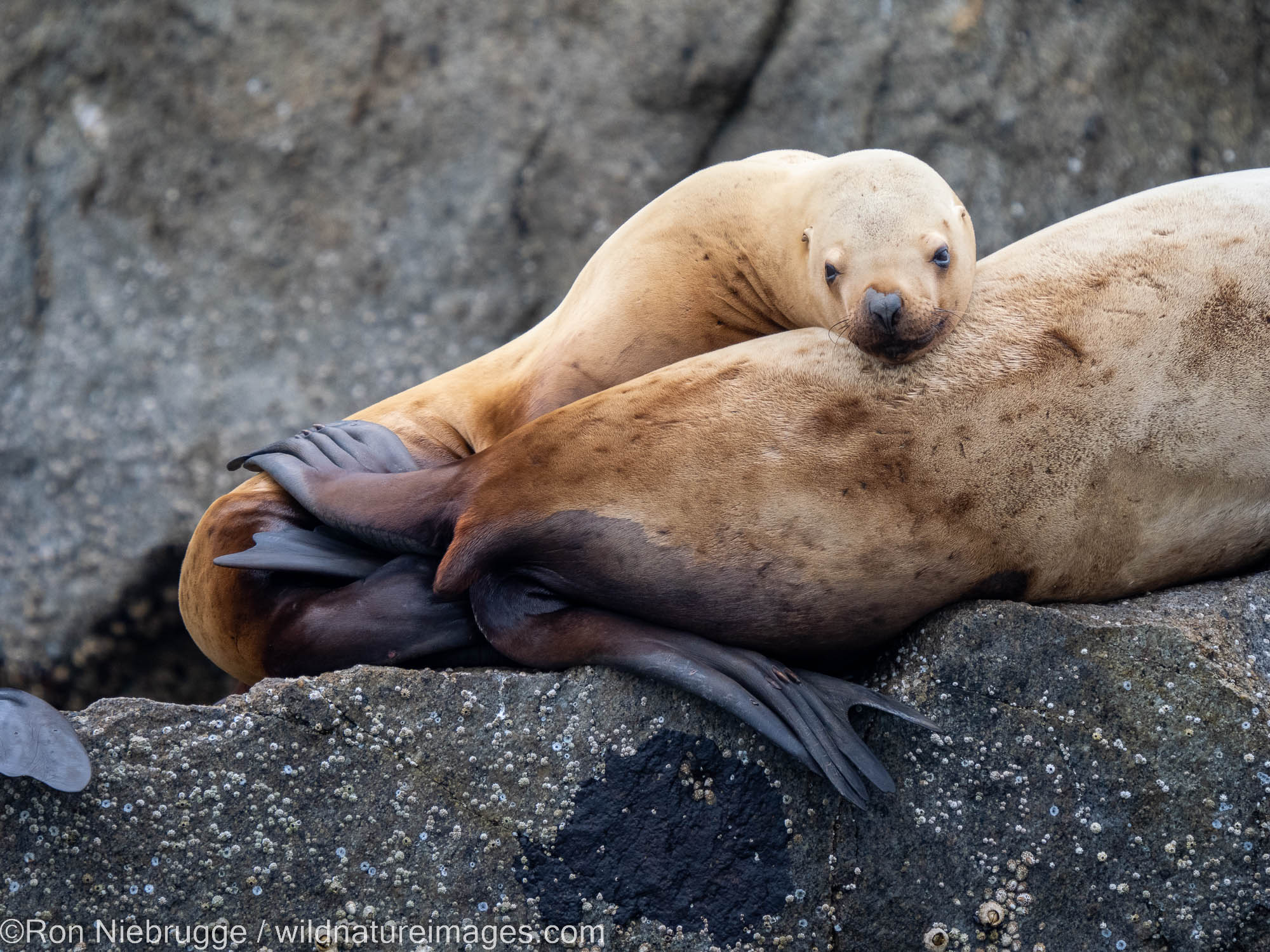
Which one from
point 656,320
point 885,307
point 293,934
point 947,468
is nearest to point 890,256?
point 885,307

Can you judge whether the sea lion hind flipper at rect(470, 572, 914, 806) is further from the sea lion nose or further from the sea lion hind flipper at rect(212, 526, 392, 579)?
the sea lion nose

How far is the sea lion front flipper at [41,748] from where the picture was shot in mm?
2049

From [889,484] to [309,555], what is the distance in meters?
1.20

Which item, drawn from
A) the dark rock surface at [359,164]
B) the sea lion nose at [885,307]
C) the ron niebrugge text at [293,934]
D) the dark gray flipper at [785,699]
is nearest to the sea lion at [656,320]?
the sea lion nose at [885,307]

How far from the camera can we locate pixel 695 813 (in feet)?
7.28

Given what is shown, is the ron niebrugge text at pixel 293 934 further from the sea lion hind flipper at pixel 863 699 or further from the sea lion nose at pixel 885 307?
the sea lion nose at pixel 885 307

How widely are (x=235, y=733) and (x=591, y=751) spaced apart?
25.4 inches

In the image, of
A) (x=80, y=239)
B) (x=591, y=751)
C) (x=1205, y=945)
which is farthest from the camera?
(x=80, y=239)

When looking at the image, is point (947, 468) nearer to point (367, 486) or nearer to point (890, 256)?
point (890, 256)

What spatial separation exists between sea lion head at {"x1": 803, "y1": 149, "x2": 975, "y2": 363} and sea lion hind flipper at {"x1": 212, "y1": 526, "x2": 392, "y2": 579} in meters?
1.10

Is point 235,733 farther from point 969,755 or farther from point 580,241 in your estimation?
point 580,241

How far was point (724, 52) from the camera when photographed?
231 inches

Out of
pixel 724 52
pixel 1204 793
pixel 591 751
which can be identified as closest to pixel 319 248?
pixel 724 52

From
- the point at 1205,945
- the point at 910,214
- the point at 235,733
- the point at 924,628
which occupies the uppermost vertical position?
the point at 910,214
